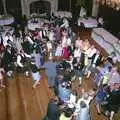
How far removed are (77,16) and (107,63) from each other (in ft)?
35.8

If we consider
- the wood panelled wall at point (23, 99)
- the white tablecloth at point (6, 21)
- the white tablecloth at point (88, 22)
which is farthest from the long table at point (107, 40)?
the white tablecloth at point (6, 21)

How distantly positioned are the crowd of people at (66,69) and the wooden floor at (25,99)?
0.27 m

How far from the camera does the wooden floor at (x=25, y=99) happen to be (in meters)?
9.35

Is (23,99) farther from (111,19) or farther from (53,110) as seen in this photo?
(111,19)

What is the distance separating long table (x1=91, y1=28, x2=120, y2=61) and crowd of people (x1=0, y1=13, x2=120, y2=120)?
2.02 metres

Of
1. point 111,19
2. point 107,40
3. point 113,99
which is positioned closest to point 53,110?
point 113,99

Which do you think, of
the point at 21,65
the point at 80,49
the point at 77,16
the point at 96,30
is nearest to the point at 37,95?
the point at 21,65

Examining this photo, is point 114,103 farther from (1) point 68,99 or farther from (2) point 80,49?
(2) point 80,49

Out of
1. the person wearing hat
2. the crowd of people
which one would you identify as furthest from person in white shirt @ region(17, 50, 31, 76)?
the person wearing hat

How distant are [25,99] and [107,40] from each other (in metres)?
6.81

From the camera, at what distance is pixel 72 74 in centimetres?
1103

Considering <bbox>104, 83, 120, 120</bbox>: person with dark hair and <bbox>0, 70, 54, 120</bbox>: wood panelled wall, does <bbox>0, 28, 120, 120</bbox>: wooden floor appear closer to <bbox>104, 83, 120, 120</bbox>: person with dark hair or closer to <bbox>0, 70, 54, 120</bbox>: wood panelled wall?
<bbox>0, 70, 54, 120</bbox>: wood panelled wall

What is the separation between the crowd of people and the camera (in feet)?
26.5

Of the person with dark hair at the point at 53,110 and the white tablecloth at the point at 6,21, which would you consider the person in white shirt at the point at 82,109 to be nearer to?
the person with dark hair at the point at 53,110
